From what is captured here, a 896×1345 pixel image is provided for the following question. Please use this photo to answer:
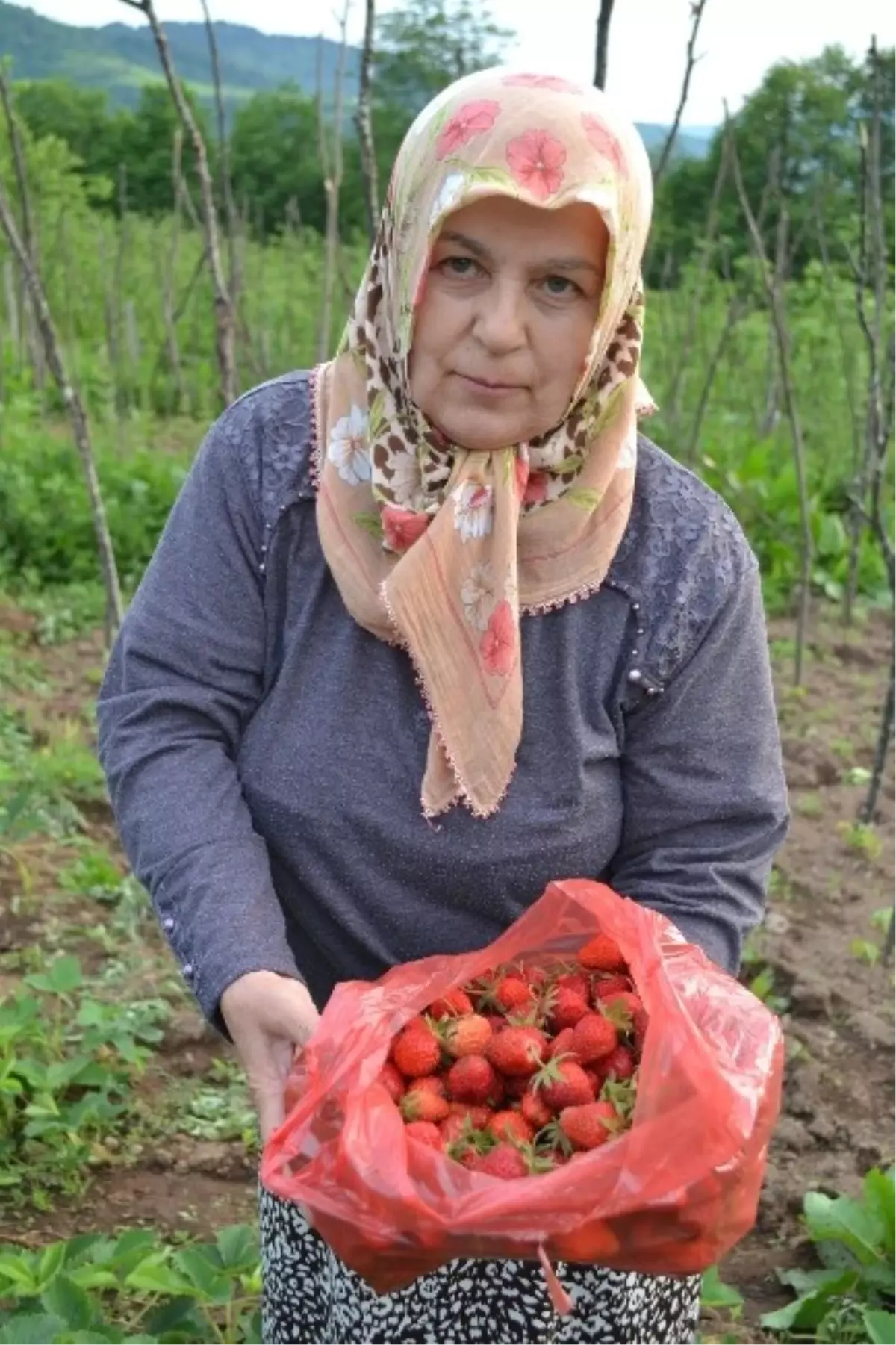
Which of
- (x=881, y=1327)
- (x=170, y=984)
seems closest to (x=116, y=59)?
(x=170, y=984)

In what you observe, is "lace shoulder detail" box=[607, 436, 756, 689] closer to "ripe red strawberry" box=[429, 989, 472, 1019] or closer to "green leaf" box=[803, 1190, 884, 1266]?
"ripe red strawberry" box=[429, 989, 472, 1019]

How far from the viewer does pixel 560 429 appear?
4.83 feet

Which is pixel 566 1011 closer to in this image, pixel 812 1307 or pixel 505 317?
pixel 505 317

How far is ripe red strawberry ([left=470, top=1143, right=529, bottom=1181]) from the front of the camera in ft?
3.95

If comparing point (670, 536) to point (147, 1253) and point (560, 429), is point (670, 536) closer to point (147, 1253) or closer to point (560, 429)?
point (560, 429)

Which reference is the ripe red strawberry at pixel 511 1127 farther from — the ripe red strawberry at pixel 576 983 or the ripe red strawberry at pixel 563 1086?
the ripe red strawberry at pixel 576 983

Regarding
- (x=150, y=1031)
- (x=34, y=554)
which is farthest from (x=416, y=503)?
(x=34, y=554)

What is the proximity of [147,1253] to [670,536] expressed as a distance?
114cm

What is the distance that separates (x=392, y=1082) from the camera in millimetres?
1289

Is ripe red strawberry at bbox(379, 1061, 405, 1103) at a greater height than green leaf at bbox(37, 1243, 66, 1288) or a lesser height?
greater

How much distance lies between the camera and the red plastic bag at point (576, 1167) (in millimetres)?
1169

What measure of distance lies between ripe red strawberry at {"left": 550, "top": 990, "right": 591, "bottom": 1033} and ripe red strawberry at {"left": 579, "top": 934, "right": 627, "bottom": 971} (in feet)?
0.21

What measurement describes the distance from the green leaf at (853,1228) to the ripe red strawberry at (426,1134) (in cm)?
111

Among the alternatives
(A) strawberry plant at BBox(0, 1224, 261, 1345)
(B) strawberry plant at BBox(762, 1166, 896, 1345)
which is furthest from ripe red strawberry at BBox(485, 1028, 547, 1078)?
(B) strawberry plant at BBox(762, 1166, 896, 1345)
